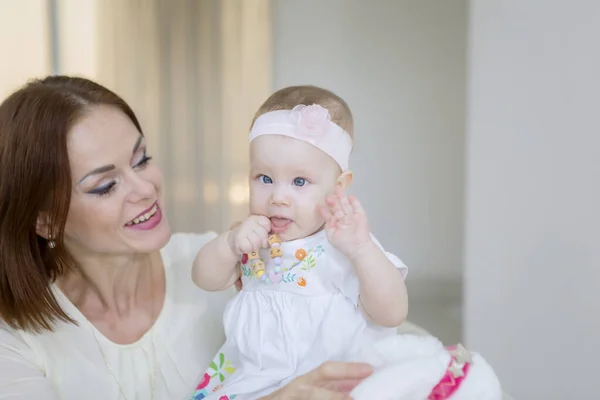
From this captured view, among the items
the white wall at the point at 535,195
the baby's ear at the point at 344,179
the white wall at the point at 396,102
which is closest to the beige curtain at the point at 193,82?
the white wall at the point at 396,102

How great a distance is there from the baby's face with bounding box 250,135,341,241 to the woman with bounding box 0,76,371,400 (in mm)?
335

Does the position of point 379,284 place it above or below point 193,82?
below

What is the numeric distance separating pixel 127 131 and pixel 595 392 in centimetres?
159

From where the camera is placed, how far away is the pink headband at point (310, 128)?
1245 millimetres

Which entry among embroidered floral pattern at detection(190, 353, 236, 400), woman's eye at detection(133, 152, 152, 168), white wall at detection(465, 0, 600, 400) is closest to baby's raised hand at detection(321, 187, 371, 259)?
embroidered floral pattern at detection(190, 353, 236, 400)

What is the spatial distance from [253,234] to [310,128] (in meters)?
0.24

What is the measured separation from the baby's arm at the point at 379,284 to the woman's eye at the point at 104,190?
0.62 m

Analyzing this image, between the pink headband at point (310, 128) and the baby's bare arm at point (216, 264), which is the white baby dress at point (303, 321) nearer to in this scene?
the baby's bare arm at point (216, 264)

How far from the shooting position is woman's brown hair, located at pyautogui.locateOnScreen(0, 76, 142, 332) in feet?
4.74

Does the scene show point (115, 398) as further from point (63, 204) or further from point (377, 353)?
point (377, 353)

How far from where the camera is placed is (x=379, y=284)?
3.96 feet

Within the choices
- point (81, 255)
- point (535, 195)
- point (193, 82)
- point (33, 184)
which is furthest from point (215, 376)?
point (193, 82)

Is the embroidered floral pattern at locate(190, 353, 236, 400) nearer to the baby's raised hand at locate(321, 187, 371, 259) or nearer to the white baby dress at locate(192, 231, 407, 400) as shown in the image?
the white baby dress at locate(192, 231, 407, 400)

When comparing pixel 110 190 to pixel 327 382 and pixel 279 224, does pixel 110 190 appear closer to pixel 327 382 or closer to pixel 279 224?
pixel 279 224
